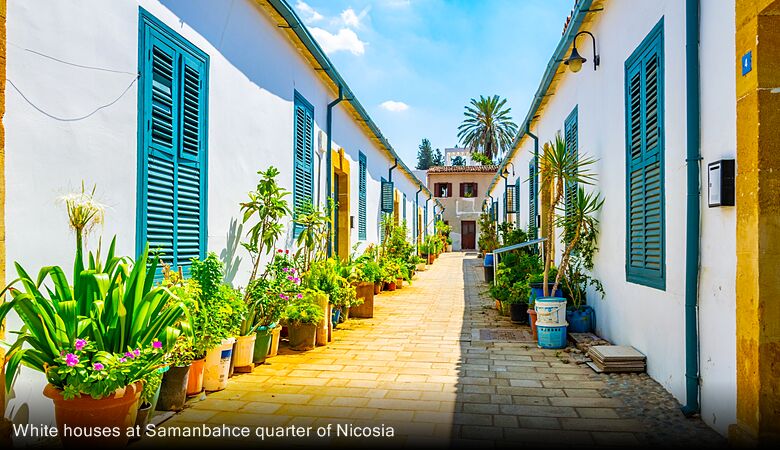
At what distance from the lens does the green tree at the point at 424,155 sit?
76562mm

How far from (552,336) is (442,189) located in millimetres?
35081

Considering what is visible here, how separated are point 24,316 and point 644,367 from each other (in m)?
4.96

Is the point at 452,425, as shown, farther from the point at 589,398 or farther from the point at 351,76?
the point at 351,76

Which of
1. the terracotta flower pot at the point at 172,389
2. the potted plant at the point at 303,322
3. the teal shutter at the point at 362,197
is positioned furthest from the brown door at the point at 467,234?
the terracotta flower pot at the point at 172,389

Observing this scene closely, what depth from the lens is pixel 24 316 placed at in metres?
2.94

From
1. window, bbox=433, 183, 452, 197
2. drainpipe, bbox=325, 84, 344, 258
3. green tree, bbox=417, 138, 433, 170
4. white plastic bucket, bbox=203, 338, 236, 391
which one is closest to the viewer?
white plastic bucket, bbox=203, 338, 236, 391

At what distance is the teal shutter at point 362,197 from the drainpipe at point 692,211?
9.05 meters

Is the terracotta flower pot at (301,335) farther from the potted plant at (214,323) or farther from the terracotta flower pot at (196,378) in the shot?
the terracotta flower pot at (196,378)

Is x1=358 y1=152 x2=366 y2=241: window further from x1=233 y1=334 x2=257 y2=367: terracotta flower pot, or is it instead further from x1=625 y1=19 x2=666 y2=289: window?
x1=625 y1=19 x2=666 y2=289: window

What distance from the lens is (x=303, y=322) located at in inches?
252

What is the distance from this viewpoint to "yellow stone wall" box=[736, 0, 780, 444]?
121 inches

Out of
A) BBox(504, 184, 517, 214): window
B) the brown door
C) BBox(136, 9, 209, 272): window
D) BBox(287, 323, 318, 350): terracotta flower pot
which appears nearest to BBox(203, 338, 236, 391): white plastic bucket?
BBox(136, 9, 209, 272): window

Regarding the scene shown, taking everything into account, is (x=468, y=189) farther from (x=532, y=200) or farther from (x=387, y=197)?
(x=532, y=200)

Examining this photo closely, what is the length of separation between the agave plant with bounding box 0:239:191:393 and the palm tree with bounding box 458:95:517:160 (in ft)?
A: 131
